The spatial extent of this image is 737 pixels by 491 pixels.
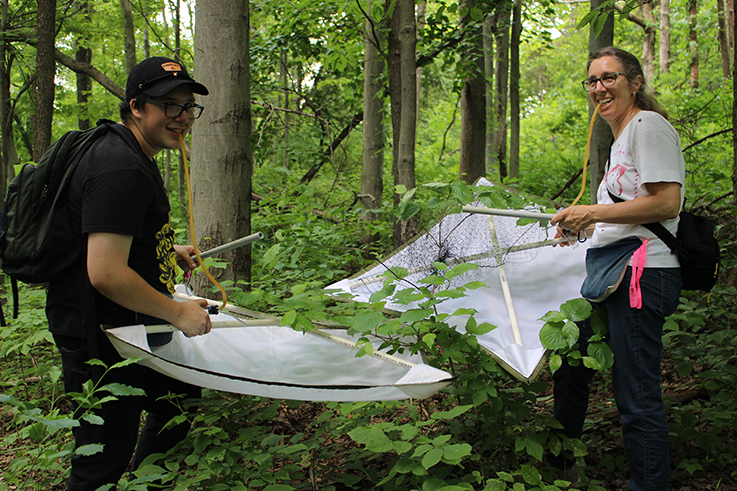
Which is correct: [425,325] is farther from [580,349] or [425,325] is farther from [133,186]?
[133,186]

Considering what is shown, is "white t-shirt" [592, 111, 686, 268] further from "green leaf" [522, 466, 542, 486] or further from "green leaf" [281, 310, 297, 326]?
"green leaf" [281, 310, 297, 326]

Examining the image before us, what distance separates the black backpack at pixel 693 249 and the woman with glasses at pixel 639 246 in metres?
0.03

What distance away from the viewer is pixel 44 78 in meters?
5.48

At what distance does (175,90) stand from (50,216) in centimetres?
64

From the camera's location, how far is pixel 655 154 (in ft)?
6.15

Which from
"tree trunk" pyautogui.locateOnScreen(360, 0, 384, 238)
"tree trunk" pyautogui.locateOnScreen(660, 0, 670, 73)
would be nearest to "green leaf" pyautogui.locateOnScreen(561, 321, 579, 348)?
"tree trunk" pyautogui.locateOnScreen(360, 0, 384, 238)

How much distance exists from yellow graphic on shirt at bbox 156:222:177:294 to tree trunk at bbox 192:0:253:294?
0.75 metres

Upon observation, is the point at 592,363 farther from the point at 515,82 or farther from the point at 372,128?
the point at 515,82

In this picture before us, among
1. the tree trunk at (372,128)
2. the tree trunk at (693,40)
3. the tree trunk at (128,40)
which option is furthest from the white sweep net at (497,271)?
the tree trunk at (693,40)

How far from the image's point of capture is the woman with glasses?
6.17 feet

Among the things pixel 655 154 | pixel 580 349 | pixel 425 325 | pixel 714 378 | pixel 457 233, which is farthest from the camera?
pixel 457 233

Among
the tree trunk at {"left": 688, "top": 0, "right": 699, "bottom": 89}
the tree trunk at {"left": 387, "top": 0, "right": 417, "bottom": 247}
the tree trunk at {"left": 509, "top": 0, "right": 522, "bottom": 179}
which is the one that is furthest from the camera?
the tree trunk at {"left": 688, "top": 0, "right": 699, "bottom": 89}

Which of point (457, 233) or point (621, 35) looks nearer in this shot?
point (457, 233)

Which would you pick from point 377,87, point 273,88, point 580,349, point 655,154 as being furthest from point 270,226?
point 655,154
